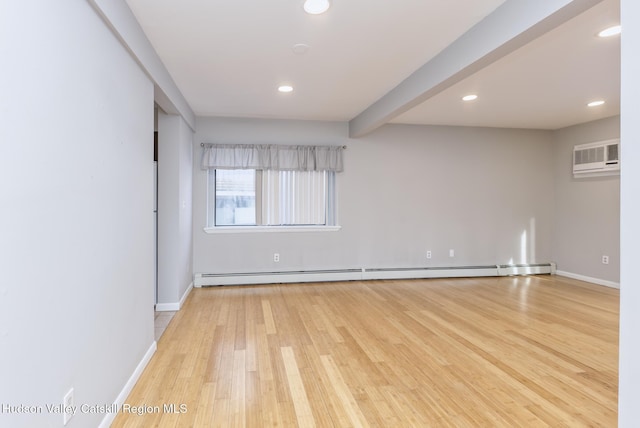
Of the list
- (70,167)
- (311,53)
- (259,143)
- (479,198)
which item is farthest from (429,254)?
(70,167)

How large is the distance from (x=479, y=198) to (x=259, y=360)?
15.2 feet

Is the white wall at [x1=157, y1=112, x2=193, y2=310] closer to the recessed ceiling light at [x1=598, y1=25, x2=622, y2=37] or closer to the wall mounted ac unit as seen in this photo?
the recessed ceiling light at [x1=598, y1=25, x2=622, y2=37]

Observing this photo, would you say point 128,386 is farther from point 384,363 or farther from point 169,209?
point 169,209

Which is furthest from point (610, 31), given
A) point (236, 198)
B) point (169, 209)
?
point (236, 198)

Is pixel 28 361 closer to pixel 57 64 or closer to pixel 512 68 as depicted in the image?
pixel 57 64

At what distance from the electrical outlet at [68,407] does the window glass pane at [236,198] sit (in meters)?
3.83

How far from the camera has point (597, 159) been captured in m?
5.30

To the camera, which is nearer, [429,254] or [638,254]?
[638,254]

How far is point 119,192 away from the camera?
7.07 ft

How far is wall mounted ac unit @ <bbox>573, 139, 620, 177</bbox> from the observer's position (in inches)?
200

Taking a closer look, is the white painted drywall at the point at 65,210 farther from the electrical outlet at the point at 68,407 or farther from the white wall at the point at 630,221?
the white wall at the point at 630,221

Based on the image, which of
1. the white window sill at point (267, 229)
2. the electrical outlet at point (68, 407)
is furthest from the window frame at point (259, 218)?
the electrical outlet at point (68, 407)

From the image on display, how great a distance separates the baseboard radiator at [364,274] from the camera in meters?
5.18

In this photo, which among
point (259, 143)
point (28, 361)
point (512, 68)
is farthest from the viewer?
point (259, 143)
